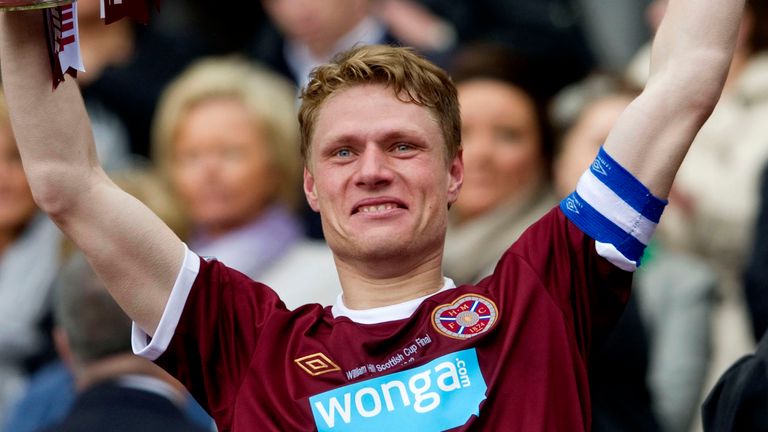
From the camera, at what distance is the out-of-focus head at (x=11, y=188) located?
6.95 meters

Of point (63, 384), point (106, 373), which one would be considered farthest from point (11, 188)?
point (106, 373)

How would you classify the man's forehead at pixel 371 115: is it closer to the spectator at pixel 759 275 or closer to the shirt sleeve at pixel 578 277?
the shirt sleeve at pixel 578 277

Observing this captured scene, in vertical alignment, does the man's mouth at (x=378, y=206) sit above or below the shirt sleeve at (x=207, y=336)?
above

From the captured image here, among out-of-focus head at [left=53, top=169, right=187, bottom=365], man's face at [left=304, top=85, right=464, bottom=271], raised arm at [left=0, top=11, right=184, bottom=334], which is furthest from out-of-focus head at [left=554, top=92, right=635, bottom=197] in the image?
raised arm at [left=0, top=11, right=184, bottom=334]

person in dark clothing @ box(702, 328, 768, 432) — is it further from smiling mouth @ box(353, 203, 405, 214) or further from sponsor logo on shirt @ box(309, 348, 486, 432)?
smiling mouth @ box(353, 203, 405, 214)

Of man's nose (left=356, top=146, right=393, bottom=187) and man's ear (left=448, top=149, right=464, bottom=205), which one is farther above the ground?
man's nose (left=356, top=146, right=393, bottom=187)

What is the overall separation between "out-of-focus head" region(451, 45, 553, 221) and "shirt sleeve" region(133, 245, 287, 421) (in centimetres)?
264

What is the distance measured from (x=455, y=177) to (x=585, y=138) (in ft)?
7.68

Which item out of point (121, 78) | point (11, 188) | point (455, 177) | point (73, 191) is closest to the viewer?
point (73, 191)

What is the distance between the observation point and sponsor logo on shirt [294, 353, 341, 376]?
3.66 meters

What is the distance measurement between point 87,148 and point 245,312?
1.72ft

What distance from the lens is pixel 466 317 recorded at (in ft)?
12.1

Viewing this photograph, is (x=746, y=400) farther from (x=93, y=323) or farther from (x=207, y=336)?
(x=93, y=323)

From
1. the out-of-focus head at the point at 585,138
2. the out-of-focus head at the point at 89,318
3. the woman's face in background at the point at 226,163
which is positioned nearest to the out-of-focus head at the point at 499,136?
the out-of-focus head at the point at 585,138
